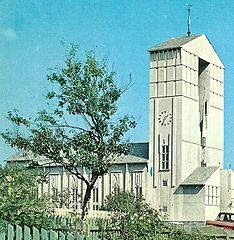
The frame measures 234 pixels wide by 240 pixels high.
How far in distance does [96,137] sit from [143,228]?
346 inches

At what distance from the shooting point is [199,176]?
225 feet

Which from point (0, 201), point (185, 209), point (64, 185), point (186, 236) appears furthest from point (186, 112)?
point (0, 201)

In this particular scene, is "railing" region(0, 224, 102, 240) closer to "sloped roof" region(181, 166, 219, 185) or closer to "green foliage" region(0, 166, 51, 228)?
"green foliage" region(0, 166, 51, 228)

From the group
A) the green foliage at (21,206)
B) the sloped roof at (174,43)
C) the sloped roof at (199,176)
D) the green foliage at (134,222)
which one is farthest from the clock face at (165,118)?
the green foliage at (21,206)

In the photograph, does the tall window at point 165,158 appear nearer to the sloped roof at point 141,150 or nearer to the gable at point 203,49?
the sloped roof at point 141,150

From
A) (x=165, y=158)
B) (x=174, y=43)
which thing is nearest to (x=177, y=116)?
(x=165, y=158)

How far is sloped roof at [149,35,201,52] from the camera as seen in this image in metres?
69.8

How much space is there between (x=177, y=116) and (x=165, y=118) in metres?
1.30

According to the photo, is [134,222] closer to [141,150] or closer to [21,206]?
[21,206]

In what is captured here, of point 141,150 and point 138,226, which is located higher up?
point 141,150

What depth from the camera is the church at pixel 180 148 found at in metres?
68.7

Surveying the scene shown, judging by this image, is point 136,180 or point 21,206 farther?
point 136,180

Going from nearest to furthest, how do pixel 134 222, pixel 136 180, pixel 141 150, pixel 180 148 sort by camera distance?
pixel 134 222 < pixel 180 148 < pixel 136 180 < pixel 141 150

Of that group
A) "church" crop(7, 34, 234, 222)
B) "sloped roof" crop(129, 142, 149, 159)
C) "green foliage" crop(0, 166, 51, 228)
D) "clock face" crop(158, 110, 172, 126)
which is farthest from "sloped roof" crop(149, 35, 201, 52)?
"green foliage" crop(0, 166, 51, 228)
